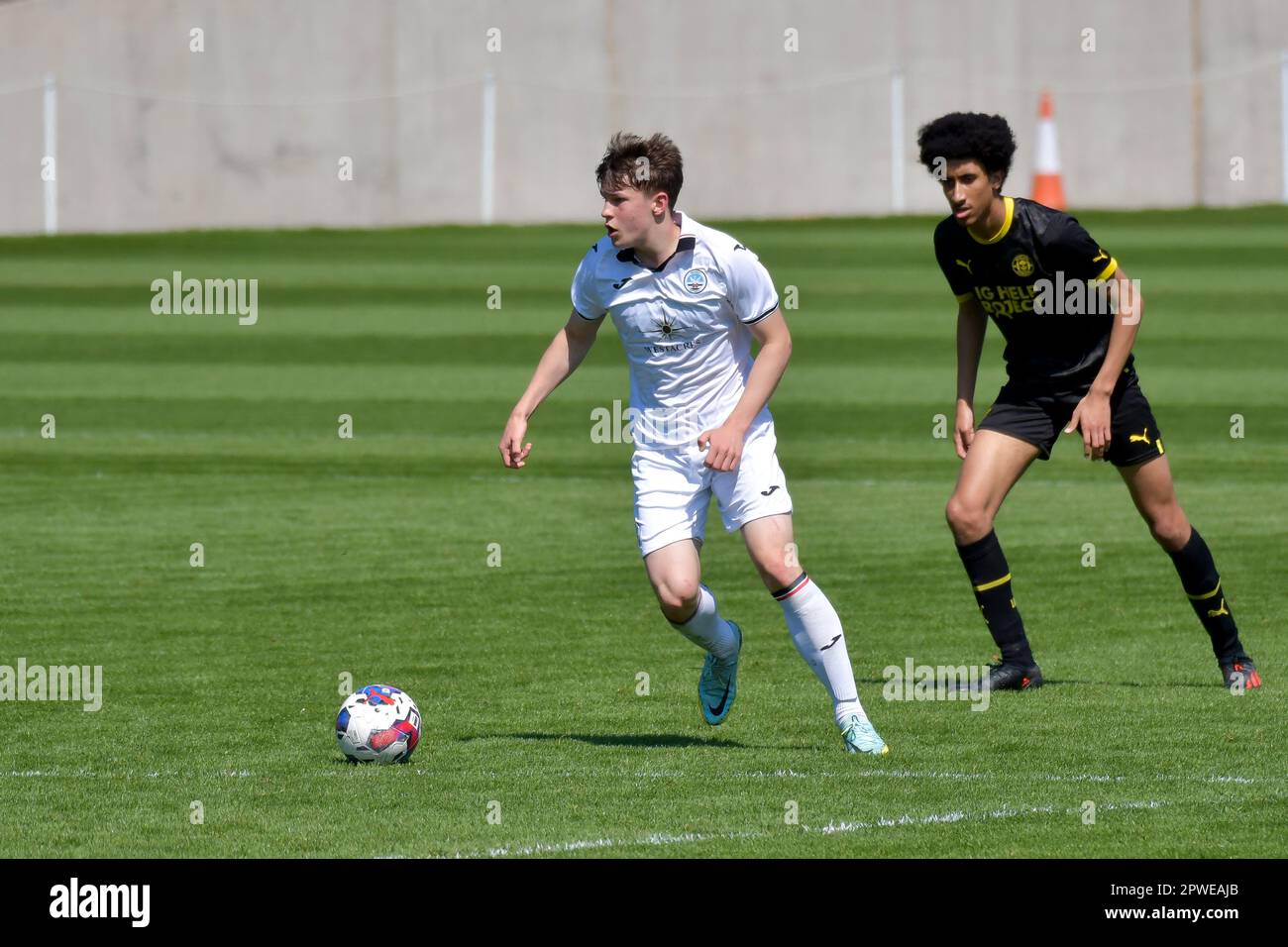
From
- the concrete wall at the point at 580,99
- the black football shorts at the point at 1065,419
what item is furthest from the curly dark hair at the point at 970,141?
the concrete wall at the point at 580,99

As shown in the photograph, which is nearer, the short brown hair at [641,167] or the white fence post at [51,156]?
the short brown hair at [641,167]

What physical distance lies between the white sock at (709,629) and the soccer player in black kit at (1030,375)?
1255 millimetres

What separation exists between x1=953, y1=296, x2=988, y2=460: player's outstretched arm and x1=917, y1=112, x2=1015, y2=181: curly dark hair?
759 mm

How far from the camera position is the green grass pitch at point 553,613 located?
6.48 meters

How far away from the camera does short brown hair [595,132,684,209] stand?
7281mm

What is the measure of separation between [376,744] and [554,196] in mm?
27886

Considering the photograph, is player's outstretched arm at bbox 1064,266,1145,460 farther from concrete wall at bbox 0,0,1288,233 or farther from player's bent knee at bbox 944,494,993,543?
concrete wall at bbox 0,0,1288,233

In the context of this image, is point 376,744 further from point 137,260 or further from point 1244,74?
point 1244,74

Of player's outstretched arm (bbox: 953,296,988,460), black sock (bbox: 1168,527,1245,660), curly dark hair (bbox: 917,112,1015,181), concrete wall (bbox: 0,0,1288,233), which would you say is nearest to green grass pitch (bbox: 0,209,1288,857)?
black sock (bbox: 1168,527,1245,660)

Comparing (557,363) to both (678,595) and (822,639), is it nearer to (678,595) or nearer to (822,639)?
(678,595)

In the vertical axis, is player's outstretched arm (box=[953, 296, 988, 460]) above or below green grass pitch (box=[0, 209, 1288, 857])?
above

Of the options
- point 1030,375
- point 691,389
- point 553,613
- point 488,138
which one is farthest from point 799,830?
point 488,138

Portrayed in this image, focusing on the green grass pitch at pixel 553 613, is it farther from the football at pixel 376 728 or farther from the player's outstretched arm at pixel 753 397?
the player's outstretched arm at pixel 753 397
